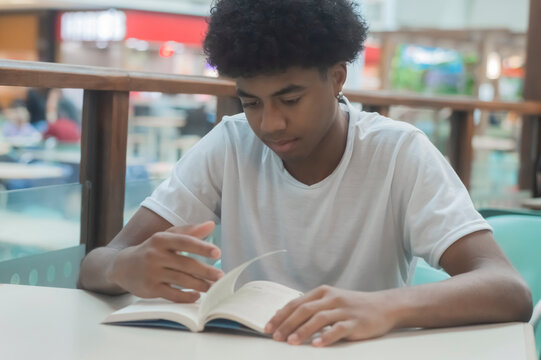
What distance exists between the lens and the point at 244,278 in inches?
61.6

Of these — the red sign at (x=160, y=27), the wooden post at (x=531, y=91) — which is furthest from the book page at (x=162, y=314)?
the red sign at (x=160, y=27)

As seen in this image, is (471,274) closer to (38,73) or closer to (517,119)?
(38,73)

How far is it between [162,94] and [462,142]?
6.09 feet

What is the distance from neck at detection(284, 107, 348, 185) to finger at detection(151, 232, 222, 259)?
44 cm

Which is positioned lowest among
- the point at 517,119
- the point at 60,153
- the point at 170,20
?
the point at 60,153

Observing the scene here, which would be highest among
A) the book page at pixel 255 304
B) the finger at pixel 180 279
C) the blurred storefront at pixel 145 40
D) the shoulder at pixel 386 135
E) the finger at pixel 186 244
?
the blurred storefront at pixel 145 40

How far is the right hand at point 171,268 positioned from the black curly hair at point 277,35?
1.12 ft

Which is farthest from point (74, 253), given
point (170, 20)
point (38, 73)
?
point (170, 20)

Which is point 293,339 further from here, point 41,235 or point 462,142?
point 462,142

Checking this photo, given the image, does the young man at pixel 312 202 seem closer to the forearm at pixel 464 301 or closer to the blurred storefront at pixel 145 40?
the forearm at pixel 464 301

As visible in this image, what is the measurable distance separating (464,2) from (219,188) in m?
8.09

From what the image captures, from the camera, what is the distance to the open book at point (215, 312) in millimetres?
1091

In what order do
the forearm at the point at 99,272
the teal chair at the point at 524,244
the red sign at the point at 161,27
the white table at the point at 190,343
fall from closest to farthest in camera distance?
1. the white table at the point at 190,343
2. the forearm at the point at 99,272
3. the teal chair at the point at 524,244
4. the red sign at the point at 161,27

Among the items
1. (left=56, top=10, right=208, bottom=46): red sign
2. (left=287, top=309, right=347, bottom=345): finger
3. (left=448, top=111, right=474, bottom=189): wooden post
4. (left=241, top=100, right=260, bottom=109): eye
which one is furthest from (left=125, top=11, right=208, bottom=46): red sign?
(left=287, top=309, right=347, bottom=345): finger
